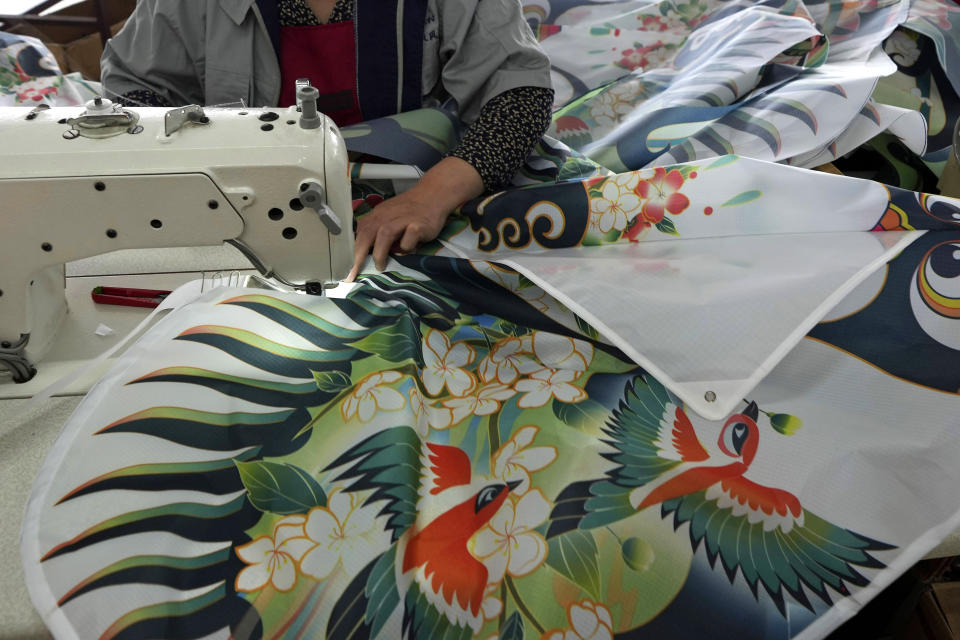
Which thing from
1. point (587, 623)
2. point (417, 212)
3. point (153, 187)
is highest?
point (153, 187)

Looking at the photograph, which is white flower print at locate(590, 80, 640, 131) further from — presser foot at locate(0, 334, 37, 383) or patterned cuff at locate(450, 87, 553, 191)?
presser foot at locate(0, 334, 37, 383)

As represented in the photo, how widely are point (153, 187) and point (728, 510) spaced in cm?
70

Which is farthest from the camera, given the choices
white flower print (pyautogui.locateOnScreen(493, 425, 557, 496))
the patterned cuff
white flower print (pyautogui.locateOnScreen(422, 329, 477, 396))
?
the patterned cuff

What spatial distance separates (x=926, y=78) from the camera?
5.11 ft

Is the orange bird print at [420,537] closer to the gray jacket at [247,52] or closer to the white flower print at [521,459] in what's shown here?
the white flower print at [521,459]

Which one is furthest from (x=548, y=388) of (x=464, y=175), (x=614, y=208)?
(x=464, y=175)

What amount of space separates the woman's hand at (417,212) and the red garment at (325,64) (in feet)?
0.83

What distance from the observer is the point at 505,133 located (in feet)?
3.84

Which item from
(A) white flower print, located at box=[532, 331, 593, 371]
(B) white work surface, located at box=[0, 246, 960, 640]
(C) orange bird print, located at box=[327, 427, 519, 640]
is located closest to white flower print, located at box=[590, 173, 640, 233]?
(A) white flower print, located at box=[532, 331, 593, 371]

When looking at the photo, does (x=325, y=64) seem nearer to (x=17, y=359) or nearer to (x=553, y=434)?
(x=17, y=359)

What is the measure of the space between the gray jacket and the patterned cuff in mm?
22

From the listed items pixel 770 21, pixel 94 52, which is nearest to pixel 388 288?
pixel 770 21

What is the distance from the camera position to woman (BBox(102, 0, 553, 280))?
116 centimetres

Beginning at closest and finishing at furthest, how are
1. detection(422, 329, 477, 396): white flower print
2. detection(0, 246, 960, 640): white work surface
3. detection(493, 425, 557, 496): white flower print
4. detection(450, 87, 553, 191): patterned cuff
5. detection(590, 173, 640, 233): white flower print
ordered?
detection(0, 246, 960, 640): white work surface < detection(493, 425, 557, 496): white flower print < detection(422, 329, 477, 396): white flower print < detection(590, 173, 640, 233): white flower print < detection(450, 87, 553, 191): patterned cuff
